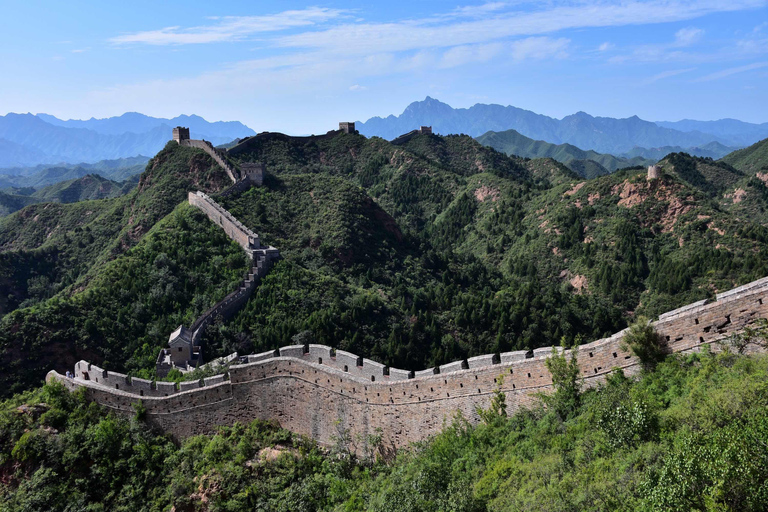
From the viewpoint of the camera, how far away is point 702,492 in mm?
8883

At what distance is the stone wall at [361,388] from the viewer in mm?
14570

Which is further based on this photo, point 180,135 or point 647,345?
point 180,135

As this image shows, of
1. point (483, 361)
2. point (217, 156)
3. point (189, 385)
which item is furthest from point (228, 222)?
point (483, 361)

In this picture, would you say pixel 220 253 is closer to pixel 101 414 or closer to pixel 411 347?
pixel 411 347

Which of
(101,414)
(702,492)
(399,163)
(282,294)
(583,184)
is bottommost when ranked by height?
(702,492)

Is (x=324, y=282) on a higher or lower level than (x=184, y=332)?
higher

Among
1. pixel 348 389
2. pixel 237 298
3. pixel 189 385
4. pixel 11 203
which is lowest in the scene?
pixel 348 389

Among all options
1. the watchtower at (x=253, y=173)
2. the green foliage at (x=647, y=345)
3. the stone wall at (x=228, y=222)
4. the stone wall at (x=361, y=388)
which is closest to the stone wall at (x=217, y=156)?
the watchtower at (x=253, y=173)

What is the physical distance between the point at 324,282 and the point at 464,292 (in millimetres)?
14122

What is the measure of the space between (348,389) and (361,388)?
1.79 feet

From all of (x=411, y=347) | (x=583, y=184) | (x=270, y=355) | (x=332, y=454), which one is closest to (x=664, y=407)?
(x=332, y=454)

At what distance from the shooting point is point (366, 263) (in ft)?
161

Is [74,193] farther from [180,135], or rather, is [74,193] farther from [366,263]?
[366,263]

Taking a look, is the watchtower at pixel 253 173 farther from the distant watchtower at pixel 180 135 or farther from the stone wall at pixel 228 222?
the distant watchtower at pixel 180 135
